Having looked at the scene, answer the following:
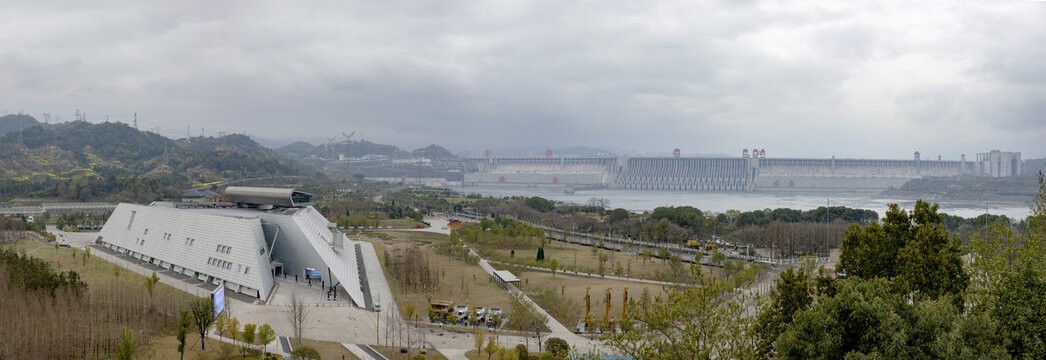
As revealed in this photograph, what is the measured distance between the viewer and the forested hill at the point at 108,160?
196ft

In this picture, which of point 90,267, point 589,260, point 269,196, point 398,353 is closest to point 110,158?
point 90,267

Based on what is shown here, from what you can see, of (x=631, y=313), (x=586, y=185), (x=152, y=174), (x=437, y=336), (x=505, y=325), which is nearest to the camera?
(x=631, y=313)

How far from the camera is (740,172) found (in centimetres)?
8681

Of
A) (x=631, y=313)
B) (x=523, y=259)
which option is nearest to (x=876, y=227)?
(x=631, y=313)

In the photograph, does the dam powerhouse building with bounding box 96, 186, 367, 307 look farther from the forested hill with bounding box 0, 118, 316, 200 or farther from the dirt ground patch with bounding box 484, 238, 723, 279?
the forested hill with bounding box 0, 118, 316, 200

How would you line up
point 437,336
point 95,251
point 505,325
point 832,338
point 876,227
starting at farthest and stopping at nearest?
1. point 95,251
2. point 505,325
3. point 437,336
4. point 876,227
5. point 832,338

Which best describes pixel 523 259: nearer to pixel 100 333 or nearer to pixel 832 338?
pixel 100 333

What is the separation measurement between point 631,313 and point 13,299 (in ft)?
44.8

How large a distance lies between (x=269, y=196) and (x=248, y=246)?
5990mm

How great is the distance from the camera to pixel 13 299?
44.4 ft

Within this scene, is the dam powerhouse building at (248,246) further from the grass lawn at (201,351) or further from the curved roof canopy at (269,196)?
the grass lawn at (201,351)

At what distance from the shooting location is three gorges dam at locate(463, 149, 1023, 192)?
80.2m

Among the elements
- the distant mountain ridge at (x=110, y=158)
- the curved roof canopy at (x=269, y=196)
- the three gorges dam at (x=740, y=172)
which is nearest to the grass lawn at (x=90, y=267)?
the curved roof canopy at (x=269, y=196)

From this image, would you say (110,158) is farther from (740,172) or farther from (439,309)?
(740,172)
